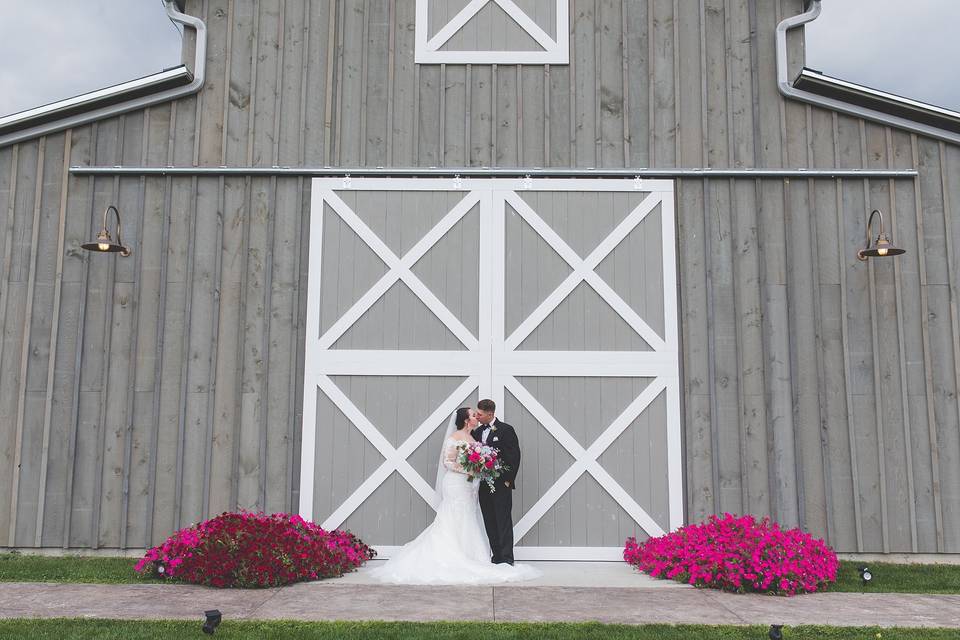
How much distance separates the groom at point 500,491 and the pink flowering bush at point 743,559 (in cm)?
137

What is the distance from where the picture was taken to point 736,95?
363 inches

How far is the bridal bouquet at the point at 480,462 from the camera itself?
7.95 m

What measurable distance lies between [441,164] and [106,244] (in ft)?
11.9

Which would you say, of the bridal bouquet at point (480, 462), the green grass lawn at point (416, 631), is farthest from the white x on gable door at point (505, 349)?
the green grass lawn at point (416, 631)

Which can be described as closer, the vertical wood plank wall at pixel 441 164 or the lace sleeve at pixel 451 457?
the lace sleeve at pixel 451 457

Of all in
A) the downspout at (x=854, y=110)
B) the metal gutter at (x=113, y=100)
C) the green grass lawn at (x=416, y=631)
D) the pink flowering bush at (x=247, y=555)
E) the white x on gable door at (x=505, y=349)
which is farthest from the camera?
the downspout at (x=854, y=110)

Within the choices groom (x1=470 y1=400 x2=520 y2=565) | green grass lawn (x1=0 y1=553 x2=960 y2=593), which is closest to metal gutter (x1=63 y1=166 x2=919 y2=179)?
groom (x1=470 y1=400 x2=520 y2=565)

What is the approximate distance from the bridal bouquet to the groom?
14cm

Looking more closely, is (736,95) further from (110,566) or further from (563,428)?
(110,566)

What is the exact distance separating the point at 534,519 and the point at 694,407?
6.88 ft

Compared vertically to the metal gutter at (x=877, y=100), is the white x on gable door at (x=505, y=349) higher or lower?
lower

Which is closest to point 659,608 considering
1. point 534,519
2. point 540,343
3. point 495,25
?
point 534,519

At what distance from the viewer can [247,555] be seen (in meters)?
7.02

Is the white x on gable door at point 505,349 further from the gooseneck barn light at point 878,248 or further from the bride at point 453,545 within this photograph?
the gooseneck barn light at point 878,248
